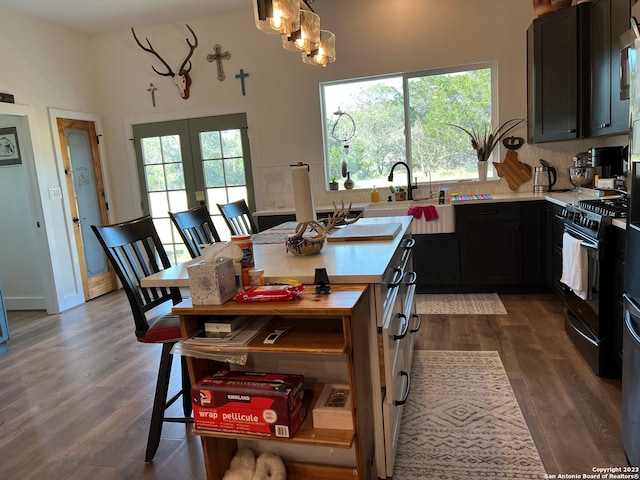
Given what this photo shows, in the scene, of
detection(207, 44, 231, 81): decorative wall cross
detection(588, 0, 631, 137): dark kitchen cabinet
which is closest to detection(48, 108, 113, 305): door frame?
detection(207, 44, 231, 81): decorative wall cross

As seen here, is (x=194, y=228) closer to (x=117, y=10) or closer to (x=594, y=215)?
(x=594, y=215)

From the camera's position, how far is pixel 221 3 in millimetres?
4613

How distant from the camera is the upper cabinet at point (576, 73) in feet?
10.4

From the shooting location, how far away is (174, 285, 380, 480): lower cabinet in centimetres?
145

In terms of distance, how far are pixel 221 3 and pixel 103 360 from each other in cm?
362

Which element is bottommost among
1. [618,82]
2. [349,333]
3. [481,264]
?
[481,264]

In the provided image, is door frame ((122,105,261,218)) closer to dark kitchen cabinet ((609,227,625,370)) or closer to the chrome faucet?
the chrome faucet

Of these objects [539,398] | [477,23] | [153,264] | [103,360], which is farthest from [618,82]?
[103,360]

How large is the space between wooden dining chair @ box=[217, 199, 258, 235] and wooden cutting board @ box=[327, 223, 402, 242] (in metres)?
0.89

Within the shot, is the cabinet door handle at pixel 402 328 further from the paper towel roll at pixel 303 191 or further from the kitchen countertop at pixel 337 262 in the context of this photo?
the paper towel roll at pixel 303 191

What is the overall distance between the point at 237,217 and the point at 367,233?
1252mm

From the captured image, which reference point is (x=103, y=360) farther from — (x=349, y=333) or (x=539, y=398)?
(x=539, y=398)

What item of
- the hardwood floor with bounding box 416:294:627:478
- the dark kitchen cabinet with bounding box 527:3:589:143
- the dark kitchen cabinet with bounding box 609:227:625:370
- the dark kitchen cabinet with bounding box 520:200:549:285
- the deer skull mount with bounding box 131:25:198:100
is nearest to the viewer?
the hardwood floor with bounding box 416:294:627:478

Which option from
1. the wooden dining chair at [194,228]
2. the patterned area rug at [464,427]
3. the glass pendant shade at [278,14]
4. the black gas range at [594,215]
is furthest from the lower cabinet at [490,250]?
the glass pendant shade at [278,14]
